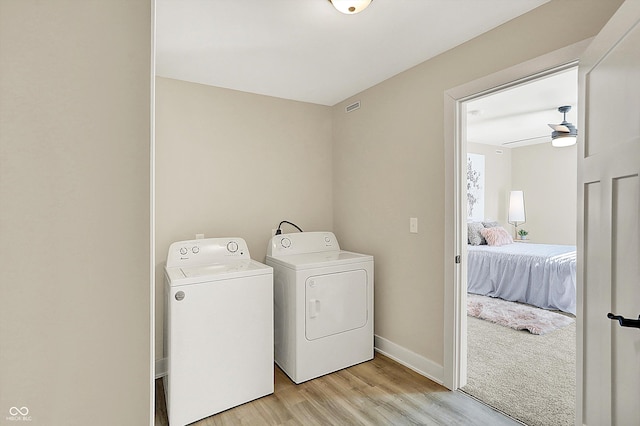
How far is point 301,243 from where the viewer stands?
9.21 ft

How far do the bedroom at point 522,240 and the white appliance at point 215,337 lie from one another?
4.95 ft

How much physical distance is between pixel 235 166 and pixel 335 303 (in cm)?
149

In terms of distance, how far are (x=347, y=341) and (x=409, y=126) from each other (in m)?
1.82

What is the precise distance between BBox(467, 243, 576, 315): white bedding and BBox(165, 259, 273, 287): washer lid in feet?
11.9

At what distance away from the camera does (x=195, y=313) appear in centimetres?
185

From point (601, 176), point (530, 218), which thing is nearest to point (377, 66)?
point (601, 176)

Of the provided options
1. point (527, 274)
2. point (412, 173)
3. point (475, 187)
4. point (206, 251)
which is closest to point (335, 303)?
point (206, 251)

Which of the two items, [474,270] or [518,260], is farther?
[474,270]

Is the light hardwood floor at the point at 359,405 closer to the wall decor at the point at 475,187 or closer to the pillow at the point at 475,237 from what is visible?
the pillow at the point at 475,237

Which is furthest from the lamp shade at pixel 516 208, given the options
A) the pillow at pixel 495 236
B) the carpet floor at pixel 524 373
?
the carpet floor at pixel 524 373

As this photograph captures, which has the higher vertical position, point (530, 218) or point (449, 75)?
point (449, 75)

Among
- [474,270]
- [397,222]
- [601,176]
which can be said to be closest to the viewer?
[601,176]

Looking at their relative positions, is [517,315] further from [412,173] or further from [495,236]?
[412,173]

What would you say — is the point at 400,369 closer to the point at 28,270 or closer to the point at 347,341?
the point at 347,341
